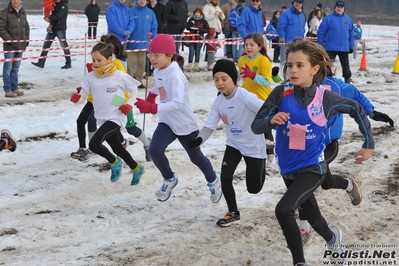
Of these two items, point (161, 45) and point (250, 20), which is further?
point (250, 20)

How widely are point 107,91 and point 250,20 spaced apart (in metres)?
7.98

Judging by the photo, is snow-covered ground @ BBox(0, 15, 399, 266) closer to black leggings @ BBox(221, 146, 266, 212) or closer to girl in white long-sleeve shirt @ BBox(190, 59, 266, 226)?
Result: black leggings @ BBox(221, 146, 266, 212)

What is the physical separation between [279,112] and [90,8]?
2193 centimetres

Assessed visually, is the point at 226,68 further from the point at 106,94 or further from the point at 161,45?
the point at 106,94

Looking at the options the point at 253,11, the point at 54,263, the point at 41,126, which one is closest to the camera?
the point at 54,263

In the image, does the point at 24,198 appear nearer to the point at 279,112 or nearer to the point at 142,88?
the point at 279,112

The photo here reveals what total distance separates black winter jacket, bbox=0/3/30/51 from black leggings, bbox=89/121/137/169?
5950 mm

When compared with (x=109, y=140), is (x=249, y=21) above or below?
above

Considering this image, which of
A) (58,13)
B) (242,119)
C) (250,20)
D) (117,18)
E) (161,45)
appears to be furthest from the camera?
(58,13)

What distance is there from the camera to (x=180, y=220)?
239 inches

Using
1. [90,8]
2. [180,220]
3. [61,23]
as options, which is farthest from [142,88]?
[90,8]

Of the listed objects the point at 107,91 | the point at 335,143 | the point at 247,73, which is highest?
the point at 247,73

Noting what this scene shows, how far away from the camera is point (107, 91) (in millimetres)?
6836

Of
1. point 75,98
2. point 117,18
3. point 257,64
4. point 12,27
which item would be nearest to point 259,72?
point 257,64
